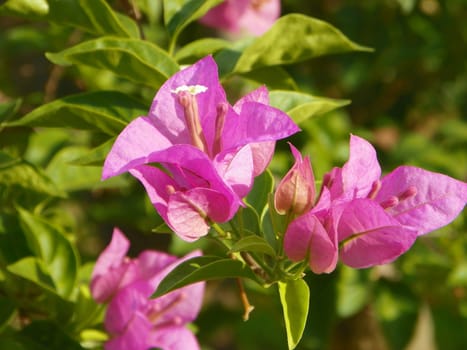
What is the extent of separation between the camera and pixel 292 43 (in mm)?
901

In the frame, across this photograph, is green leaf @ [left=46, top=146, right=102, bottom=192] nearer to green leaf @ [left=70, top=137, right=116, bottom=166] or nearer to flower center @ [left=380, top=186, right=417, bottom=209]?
green leaf @ [left=70, top=137, right=116, bottom=166]

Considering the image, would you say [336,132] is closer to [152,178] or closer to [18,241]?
[18,241]

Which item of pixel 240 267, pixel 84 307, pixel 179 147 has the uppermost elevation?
pixel 179 147

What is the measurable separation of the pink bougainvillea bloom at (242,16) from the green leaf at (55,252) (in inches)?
20.6

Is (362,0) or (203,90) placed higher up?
(203,90)

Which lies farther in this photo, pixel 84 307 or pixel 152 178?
pixel 84 307

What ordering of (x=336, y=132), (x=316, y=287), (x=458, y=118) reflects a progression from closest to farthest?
(x=316, y=287) < (x=336, y=132) < (x=458, y=118)

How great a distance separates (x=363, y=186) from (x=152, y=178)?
0.59 ft

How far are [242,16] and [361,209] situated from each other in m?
0.77

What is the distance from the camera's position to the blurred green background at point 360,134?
1.42 meters

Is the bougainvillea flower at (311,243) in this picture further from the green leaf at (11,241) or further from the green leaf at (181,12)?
the green leaf at (11,241)

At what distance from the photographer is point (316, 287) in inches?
59.4

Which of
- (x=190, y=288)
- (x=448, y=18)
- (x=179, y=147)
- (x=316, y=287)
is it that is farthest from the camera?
(x=448, y=18)

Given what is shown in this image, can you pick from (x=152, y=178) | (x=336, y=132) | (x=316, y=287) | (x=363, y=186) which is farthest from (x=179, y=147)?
(x=336, y=132)
